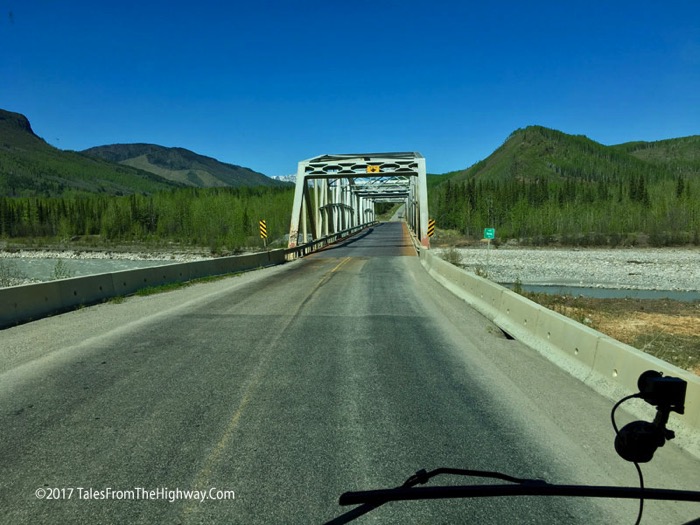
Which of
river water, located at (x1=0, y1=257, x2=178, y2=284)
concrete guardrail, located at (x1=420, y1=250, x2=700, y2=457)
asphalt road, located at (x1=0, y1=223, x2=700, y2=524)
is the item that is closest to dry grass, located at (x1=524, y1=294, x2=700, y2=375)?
concrete guardrail, located at (x1=420, y1=250, x2=700, y2=457)

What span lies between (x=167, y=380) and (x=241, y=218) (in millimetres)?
81552

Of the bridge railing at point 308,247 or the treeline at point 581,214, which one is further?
the treeline at point 581,214

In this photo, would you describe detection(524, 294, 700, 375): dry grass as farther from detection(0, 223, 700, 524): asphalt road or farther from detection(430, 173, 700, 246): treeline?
detection(430, 173, 700, 246): treeline

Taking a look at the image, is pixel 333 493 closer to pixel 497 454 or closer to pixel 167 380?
pixel 497 454

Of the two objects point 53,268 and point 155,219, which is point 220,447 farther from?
point 155,219

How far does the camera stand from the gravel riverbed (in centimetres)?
2716

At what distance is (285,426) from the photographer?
4672 mm

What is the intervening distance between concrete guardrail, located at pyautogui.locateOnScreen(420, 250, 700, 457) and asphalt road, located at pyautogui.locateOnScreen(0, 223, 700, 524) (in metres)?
0.17

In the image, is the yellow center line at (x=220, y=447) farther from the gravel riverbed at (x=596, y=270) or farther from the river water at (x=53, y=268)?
the river water at (x=53, y=268)

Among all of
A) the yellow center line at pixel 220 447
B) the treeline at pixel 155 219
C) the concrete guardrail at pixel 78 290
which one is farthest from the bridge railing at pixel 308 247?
the treeline at pixel 155 219

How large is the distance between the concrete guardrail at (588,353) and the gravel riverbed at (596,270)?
12093 mm

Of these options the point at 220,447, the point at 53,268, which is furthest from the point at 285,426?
the point at 53,268

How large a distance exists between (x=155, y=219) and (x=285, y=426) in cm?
11236

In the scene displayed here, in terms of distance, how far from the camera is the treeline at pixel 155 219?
84.6 meters
